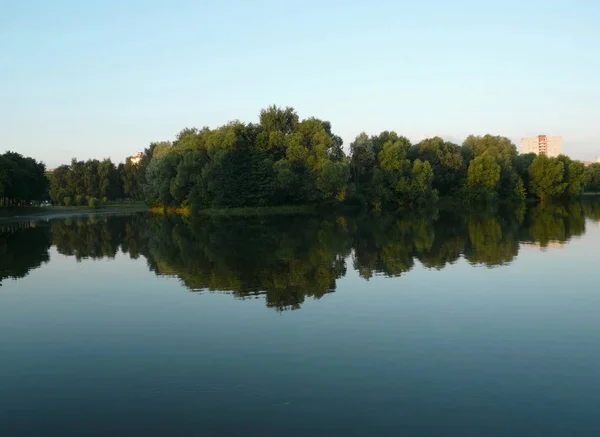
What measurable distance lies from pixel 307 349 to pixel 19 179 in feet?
316

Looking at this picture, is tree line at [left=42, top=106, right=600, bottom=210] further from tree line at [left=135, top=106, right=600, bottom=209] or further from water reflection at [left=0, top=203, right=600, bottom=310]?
water reflection at [left=0, top=203, right=600, bottom=310]

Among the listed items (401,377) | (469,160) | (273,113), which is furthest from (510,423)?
(469,160)

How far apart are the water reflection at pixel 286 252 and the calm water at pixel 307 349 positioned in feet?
1.01

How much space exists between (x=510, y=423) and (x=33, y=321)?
1455 centimetres

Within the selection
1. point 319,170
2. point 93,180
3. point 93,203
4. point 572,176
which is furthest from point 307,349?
point 93,180

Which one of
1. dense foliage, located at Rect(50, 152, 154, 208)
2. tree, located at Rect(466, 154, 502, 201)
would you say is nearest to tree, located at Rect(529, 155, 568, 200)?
tree, located at Rect(466, 154, 502, 201)

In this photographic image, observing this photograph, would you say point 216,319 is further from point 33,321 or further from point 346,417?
A: point 346,417

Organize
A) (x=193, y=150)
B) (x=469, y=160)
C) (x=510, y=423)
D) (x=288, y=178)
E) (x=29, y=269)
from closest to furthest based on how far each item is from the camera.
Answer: (x=510, y=423)
(x=29, y=269)
(x=288, y=178)
(x=193, y=150)
(x=469, y=160)

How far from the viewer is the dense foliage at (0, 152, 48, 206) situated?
86.9 metres

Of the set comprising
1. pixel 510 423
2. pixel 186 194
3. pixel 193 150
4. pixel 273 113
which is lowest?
pixel 510 423

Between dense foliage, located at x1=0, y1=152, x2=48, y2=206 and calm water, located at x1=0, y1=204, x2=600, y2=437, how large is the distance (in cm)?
6731

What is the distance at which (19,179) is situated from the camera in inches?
3743

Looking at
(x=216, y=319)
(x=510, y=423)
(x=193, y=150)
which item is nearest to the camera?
(x=510, y=423)

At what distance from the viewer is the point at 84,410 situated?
1004cm
